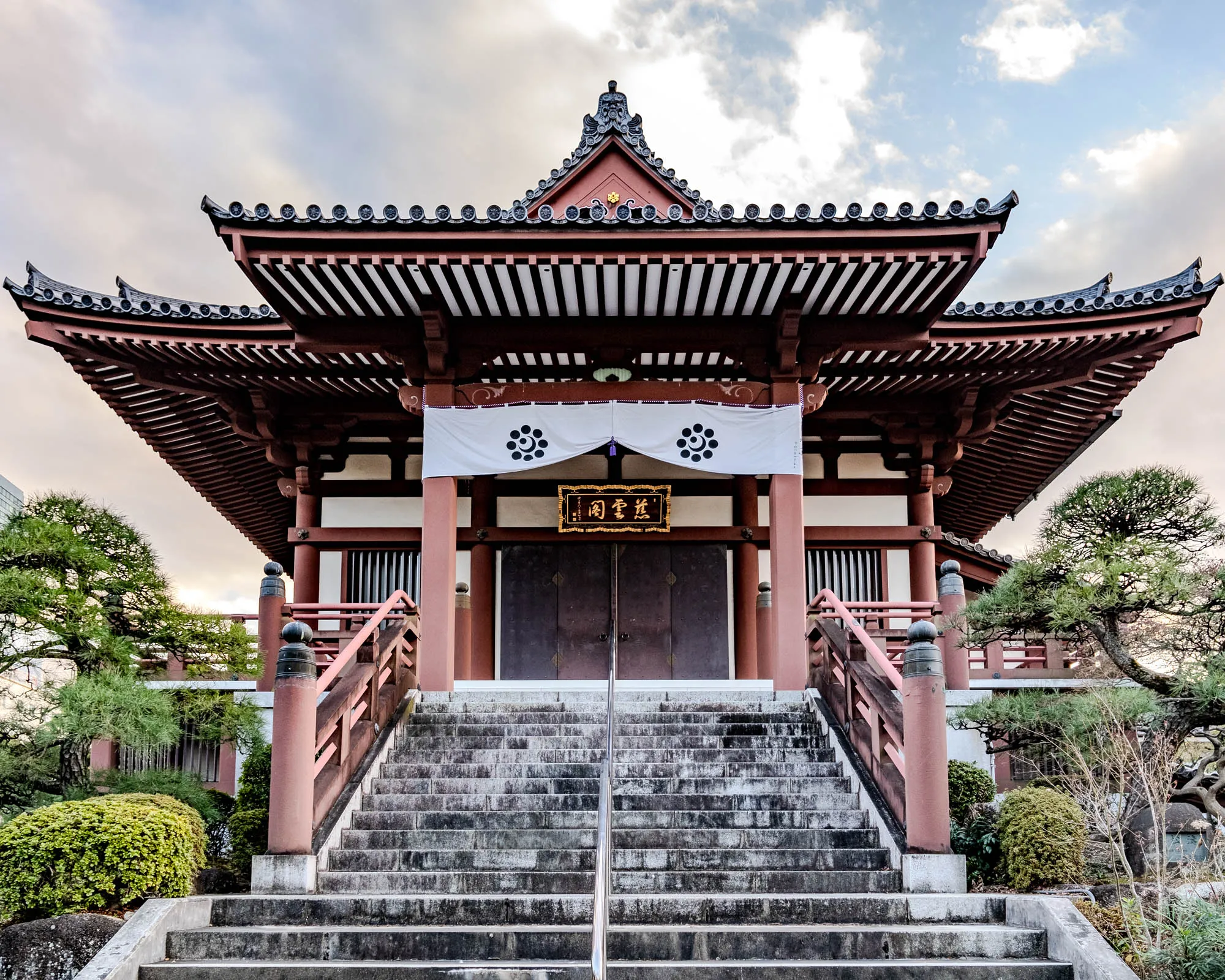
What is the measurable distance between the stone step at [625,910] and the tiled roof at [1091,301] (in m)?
6.60

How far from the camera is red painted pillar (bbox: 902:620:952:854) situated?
7.80 meters

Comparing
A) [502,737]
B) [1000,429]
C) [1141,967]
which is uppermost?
[1000,429]

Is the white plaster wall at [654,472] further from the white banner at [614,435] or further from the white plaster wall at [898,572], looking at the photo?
the white banner at [614,435]

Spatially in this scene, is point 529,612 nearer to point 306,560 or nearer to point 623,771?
point 306,560

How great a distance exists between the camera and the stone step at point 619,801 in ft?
28.7

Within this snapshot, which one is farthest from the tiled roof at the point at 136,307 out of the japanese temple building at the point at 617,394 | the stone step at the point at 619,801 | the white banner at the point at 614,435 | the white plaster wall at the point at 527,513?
the stone step at the point at 619,801

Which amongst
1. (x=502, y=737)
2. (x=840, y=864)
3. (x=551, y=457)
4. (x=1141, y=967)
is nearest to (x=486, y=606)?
(x=551, y=457)

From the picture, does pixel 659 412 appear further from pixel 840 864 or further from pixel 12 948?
pixel 12 948

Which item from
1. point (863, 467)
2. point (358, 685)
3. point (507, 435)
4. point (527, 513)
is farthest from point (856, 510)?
point (358, 685)

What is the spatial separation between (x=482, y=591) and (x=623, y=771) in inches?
215

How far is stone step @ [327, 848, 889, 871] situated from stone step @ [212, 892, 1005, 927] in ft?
1.69

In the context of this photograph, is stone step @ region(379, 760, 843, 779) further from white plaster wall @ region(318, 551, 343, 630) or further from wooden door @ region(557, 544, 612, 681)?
white plaster wall @ region(318, 551, 343, 630)

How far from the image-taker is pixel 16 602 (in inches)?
386

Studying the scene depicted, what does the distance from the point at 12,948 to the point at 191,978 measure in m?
1.40
